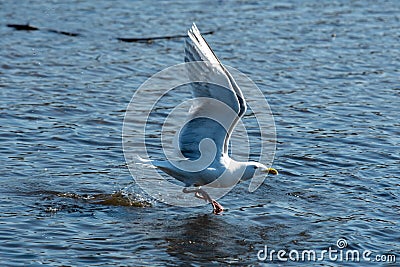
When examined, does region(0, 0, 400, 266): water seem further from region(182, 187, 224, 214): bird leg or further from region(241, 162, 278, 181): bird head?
region(241, 162, 278, 181): bird head

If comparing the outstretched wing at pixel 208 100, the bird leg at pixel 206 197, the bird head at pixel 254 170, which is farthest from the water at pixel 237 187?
the outstretched wing at pixel 208 100

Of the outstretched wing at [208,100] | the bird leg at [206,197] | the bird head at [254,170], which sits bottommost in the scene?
the bird leg at [206,197]

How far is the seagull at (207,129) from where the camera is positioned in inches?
304

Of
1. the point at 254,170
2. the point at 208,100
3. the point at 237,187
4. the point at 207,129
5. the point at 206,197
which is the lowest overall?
the point at 206,197

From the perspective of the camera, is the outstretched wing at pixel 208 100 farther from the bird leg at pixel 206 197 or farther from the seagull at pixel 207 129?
the bird leg at pixel 206 197

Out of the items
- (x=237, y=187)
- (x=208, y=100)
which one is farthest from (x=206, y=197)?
(x=208, y=100)

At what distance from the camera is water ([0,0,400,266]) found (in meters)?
7.60

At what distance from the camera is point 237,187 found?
909 centimetres

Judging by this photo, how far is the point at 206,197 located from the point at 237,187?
700 millimetres

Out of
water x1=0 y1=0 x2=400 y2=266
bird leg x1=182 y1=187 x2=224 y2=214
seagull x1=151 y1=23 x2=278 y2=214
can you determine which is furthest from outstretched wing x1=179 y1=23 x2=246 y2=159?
water x1=0 y1=0 x2=400 y2=266

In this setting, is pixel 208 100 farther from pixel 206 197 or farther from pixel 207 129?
pixel 206 197

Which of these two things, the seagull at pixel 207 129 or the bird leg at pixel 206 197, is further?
the bird leg at pixel 206 197

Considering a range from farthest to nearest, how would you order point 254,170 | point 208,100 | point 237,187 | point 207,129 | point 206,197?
point 237,187 < point 254,170 < point 206,197 < point 207,129 < point 208,100

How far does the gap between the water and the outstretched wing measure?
2.39ft
